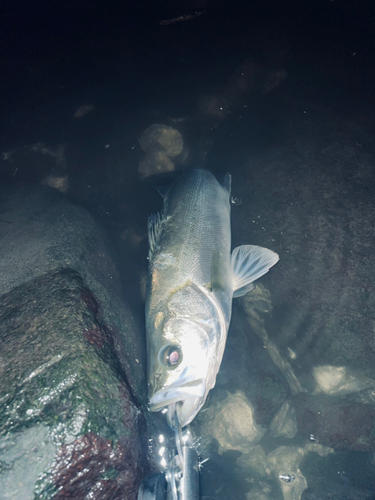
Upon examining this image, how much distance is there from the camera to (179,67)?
4.17m

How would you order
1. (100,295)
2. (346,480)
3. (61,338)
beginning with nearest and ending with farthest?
(61,338) → (100,295) → (346,480)

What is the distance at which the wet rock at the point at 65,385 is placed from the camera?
59.4 inches

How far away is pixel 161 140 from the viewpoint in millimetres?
4648

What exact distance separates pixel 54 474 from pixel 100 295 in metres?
1.41

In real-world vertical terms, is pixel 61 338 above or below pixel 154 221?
below

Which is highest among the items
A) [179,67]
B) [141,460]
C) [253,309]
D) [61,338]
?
[179,67]

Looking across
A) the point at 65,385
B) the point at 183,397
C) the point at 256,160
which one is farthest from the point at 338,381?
the point at 256,160

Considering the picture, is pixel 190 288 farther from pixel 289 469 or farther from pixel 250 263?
pixel 289 469

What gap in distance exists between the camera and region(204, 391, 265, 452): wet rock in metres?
3.58

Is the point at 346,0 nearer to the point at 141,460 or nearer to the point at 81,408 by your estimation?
the point at 81,408

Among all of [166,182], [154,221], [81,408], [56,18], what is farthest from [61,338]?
[56,18]

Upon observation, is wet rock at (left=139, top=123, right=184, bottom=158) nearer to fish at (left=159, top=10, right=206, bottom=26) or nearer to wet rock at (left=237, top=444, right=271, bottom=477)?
fish at (left=159, top=10, right=206, bottom=26)

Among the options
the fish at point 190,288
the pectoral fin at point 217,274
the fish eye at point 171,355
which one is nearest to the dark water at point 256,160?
the fish at point 190,288

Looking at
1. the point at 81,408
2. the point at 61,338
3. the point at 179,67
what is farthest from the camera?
the point at 179,67
